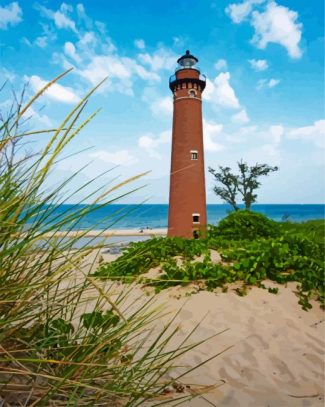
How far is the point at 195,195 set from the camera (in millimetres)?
19281

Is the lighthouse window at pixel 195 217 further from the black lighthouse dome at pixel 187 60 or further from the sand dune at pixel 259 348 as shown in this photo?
the sand dune at pixel 259 348

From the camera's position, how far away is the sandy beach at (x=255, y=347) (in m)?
3.18

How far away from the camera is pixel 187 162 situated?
18.9m

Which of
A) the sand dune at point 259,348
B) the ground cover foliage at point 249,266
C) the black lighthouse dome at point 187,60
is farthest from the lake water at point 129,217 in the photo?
the black lighthouse dome at point 187,60

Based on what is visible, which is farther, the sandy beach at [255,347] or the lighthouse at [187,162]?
the lighthouse at [187,162]

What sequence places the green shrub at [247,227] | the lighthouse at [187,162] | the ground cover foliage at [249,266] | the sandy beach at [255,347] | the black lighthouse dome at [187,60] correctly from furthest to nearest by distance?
the black lighthouse dome at [187,60] < the lighthouse at [187,162] < the green shrub at [247,227] < the ground cover foliage at [249,266] < the sandy beach at [255,347]

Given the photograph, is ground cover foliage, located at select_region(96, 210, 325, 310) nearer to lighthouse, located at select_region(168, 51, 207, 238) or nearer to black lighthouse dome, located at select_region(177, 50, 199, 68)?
lighthouse, located at select_region(168, 51, 207, 238)

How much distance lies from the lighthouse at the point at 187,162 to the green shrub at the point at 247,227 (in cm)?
965

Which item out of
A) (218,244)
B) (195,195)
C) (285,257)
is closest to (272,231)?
(218,244)

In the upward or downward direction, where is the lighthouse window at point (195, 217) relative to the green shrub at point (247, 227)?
upward

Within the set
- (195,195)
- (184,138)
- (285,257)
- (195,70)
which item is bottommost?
(285,257)

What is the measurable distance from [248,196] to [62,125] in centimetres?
2754

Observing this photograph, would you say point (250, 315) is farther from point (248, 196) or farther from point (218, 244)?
point (248, 196)

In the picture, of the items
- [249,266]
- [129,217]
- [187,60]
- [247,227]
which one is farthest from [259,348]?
[187,60]
